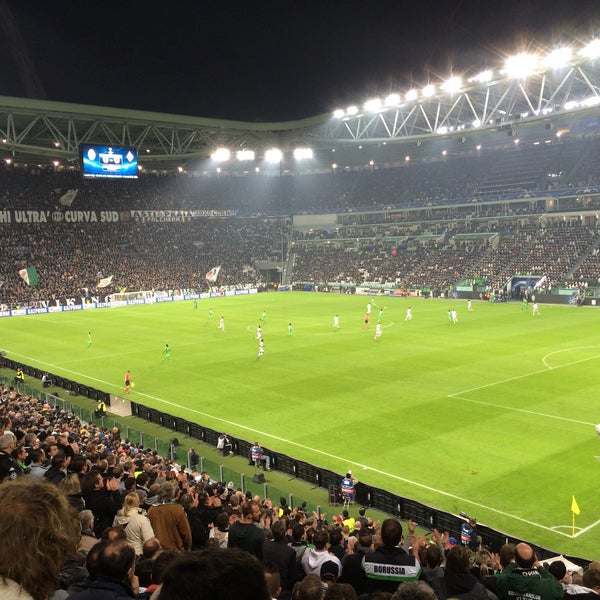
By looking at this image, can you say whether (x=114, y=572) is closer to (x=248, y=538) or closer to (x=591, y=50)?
(x=248, y=538)

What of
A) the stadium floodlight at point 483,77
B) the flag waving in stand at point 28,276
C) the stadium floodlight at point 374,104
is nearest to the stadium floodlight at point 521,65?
the stadium floodlight at point 483,77

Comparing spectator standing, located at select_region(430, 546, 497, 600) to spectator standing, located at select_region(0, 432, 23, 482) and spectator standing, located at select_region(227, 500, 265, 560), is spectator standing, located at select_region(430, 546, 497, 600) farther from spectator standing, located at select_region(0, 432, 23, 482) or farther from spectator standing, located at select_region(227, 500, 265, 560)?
spectator standing, located at select_region(0, 432, 23, 482)

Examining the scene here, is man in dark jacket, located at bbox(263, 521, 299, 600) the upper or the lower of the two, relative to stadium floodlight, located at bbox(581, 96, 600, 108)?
lower

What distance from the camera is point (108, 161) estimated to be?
197 ft

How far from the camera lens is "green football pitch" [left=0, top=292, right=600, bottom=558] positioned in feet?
63.1

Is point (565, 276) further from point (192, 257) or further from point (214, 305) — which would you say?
point (192, 257)

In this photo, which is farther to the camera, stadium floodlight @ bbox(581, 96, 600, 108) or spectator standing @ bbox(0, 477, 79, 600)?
stadium floodlight @ bbox(581, 96, 600, 108)

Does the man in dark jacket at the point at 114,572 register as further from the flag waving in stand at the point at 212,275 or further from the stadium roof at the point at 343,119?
the flag waving in stand at the point at 212,275

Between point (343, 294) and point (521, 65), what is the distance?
41091 millimetres

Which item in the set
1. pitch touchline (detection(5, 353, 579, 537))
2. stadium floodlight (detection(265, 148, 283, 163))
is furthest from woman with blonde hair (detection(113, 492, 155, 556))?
stadium floodlight (detection(265, 148, 283, 163))

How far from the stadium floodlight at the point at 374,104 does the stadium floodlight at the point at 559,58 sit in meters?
18.8

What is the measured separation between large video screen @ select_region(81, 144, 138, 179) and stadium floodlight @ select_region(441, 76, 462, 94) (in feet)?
98.3

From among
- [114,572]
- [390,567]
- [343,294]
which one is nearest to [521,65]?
[343,294]

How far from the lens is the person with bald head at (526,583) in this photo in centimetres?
601
